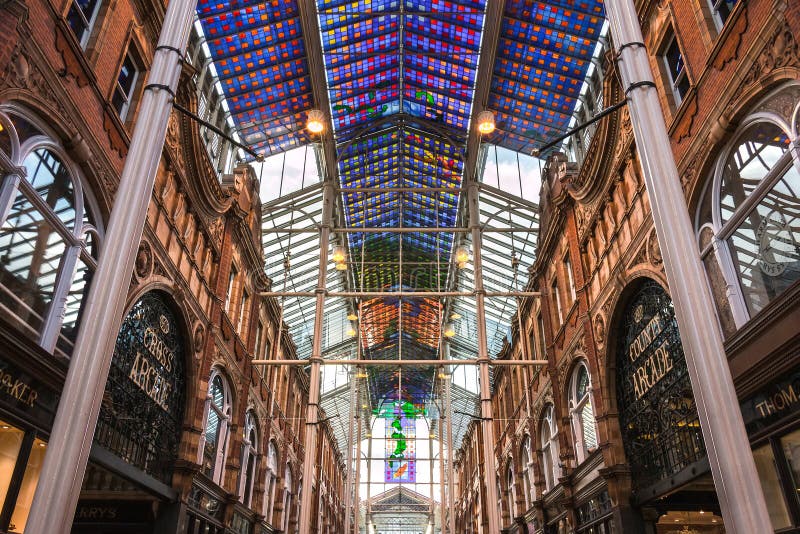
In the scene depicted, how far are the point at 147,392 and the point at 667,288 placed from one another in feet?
36.3

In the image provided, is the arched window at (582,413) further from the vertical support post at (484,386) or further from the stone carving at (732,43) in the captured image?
the stone carving at (732,43)

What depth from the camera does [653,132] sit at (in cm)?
512

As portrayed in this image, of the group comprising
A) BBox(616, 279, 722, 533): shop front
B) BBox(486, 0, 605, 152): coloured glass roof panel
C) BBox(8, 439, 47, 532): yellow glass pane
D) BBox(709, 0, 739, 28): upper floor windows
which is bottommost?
BBox(8, 439, 47, 532): yellow glass pane

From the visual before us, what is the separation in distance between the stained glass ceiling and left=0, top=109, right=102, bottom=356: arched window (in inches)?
390

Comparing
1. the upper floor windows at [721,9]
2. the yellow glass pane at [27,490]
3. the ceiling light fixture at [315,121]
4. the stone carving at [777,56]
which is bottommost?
the yellow glass pane at [27,490]

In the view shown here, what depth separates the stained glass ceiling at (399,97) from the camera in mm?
18609

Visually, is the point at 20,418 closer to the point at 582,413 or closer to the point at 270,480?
the point at 582,413

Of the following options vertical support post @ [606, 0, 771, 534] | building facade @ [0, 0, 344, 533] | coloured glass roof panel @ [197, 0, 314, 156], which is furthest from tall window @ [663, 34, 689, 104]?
coloured glass roof panel @ [197, 0, 314, 156]

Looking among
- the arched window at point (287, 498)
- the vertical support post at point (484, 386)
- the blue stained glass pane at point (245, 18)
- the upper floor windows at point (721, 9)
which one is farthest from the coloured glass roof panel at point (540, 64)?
the arched window at point (287, 498)

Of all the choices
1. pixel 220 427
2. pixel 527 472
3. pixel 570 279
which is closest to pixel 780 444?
pixel 570 279

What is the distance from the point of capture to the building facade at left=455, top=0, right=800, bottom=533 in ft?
26.6

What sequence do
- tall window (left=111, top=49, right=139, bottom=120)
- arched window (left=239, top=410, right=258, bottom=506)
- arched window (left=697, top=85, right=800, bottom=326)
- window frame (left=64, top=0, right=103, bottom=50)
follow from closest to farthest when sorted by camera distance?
arched window (left=697, top=85, right=800, bottom=326)
window frame (left=64, top=0, right=103, bottom=50)
tall window (left=111, top=49, right=139, bottom=120)
arched window (left=239, top=410, right=258, bottom=506)

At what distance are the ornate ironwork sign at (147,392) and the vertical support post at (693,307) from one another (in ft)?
33.3

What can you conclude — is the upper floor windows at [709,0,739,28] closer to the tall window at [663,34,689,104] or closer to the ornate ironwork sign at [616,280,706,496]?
the tall window at [663,34,689,104]
